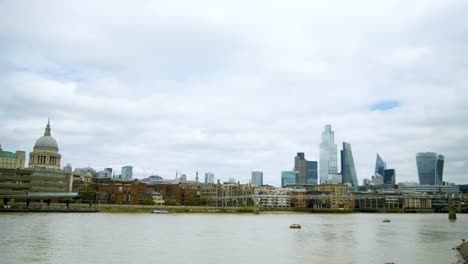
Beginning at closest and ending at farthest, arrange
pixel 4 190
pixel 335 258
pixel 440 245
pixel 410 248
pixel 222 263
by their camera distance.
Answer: pixel 222 263
pixel 335 258
pixel 410 248
pixel 440 245
pixel 4 190

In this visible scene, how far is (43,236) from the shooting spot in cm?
6750

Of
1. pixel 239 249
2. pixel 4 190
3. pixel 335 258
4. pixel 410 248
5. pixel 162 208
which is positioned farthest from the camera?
pixel 162 208

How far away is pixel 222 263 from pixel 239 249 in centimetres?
1289

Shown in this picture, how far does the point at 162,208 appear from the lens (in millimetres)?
198500

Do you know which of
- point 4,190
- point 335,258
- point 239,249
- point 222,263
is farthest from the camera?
point 4,190

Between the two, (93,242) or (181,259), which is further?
(93,242)

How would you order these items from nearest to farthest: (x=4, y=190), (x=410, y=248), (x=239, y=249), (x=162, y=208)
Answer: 1. (x=239, y=249)
2. (x=410, y=248)
3. (x=4, y=190)
4. (x=162, y=208)

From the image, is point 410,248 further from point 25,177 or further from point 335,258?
point 25,177

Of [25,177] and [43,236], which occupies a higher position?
[25,177]

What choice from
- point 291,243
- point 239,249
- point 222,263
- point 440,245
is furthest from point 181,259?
point 440,245

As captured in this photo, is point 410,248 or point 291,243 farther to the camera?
point 291,243

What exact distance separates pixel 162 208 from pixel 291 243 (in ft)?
456

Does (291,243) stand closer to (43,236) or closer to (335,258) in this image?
(335,258)

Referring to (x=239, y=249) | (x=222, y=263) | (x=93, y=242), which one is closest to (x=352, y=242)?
(x=239, y=249)
